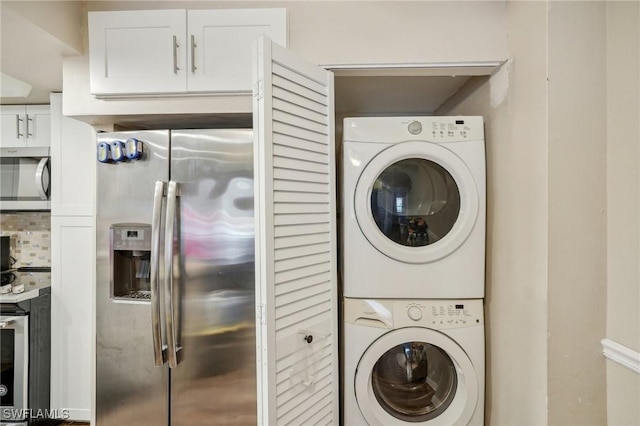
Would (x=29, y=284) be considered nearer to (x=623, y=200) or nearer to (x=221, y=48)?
(x=221, y=48)

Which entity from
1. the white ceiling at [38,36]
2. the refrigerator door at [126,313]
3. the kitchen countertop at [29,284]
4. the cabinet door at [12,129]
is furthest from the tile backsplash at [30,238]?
the refrigerator door at [126,313]

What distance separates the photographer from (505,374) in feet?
4.45

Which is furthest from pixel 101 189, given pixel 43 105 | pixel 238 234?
pixel 43 105

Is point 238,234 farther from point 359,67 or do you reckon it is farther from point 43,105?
point 43,105

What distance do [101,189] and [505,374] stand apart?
1.95 metres

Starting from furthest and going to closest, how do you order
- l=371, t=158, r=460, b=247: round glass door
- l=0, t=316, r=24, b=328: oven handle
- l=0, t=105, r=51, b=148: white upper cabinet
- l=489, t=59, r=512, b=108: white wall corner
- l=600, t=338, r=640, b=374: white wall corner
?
l=0, t=105, r=51, b=148: white upper cabinet < l=0, t=316, r=24, b=328: oven handle < l=371, t=158, r=460, b=247: round glass door < l=489, t=59, r=512, b=108: white wall corner < l=600, t=338, r=640, b=374: white wall corner

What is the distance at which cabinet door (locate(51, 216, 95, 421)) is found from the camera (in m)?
2.01

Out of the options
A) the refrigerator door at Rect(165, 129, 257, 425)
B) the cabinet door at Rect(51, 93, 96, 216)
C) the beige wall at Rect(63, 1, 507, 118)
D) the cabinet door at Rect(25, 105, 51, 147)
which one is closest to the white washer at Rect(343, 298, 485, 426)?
the refrigerator door at Rect(165, 129, 257, 425)

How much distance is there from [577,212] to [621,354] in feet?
1.52

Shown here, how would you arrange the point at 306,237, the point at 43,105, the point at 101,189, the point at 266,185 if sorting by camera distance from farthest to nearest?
the point at 43,105, the point at 101,189, the point at 306,237, the point at 266,185

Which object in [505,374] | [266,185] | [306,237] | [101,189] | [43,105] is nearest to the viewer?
[266,185]

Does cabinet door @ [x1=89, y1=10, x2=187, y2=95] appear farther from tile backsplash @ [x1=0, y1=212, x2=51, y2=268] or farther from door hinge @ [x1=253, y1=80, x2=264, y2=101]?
tile backsplash @ [x1=0, y1=212, x2=51, y2=268]

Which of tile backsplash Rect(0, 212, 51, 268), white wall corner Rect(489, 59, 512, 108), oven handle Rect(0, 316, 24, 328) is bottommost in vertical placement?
oven handle Rect(0, 316, 24, 328)

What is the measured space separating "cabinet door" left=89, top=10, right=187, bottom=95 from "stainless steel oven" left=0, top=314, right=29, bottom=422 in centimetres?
149
